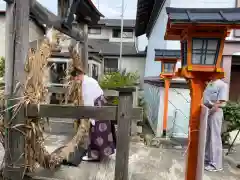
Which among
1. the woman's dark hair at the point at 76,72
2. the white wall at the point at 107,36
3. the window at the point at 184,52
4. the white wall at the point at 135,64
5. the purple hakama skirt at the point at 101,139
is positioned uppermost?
the white wall at the point at 107,36

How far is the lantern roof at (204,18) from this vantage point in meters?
2.12

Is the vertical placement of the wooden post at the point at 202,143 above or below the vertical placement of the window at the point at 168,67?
below

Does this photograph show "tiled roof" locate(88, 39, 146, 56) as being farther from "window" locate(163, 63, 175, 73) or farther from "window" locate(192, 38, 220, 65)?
"window" locate(192, 38, 220, 65)

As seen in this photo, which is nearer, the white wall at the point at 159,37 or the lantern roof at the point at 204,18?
the lantern roof at the point at 204,18

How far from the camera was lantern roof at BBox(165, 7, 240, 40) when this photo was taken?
212 cm

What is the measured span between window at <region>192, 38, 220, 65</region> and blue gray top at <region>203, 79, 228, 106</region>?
1.70 metres

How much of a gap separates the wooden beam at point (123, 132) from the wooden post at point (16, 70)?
109 centimetres

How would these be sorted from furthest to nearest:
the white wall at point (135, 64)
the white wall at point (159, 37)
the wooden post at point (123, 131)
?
the white wall at point (135, 64) < the white wall at point (159, 37) < the wooden post at point (123, 131)

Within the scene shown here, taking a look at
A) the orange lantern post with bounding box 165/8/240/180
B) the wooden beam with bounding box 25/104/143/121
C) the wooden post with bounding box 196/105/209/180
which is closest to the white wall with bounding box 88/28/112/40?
the wooden beam with bounding box 25/104/143/121

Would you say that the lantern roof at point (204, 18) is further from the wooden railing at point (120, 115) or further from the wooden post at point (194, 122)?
the wooden railing at point (120, 115)

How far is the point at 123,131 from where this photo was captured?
2568mm

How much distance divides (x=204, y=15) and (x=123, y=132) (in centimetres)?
133

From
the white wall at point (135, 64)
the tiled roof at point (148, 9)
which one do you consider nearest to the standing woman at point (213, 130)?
the tiled roof at point (148, 9)

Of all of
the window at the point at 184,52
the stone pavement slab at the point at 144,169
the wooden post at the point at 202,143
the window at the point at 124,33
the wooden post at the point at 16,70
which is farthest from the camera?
the window at the point at 124,33
